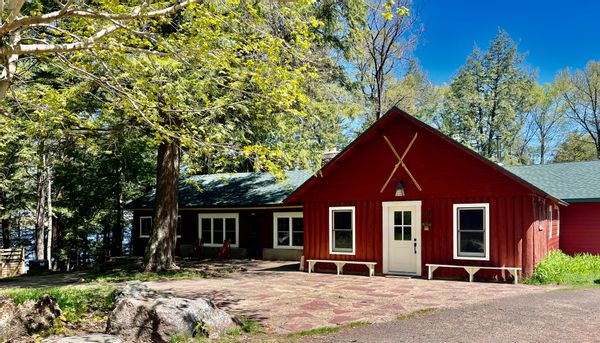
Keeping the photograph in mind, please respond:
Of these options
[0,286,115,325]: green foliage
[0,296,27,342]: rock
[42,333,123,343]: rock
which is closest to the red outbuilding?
[0,286,115,325]: green foliage

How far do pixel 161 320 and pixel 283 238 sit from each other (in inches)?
587

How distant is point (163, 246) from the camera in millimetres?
17734

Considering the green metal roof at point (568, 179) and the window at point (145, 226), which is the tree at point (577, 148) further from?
the window at point (145, 226)

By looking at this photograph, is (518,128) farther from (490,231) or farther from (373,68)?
(490,231)

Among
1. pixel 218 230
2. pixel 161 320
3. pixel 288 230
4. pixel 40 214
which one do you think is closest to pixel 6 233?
pixel 40 214

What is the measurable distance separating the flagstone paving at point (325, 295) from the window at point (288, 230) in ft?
17.6

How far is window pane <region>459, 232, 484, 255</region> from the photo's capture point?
13.9 meters

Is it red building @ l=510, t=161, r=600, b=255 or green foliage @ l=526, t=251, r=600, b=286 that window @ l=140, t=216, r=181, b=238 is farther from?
green foliage @ l=526, t=251, r=600, b=286

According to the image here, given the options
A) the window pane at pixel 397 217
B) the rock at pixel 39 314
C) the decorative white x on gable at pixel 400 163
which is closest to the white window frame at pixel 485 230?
the decorative white x on gable at pixel 400 163

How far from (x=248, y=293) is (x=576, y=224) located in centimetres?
1282

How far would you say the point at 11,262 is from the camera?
24.8m

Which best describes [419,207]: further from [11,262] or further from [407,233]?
[11,262]

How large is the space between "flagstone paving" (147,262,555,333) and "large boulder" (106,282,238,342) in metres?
1.08

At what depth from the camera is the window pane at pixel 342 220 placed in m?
16.3
